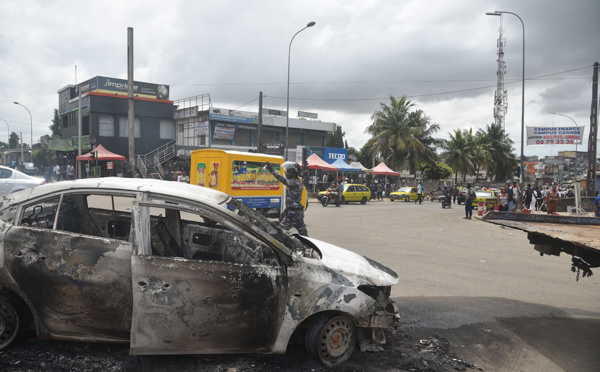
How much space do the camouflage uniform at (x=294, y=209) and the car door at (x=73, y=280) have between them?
14.1 feet

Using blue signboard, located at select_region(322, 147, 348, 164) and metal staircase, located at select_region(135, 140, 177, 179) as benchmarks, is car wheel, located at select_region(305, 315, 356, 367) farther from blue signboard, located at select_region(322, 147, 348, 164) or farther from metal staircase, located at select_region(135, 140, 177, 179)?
blue signboard, located at select_region(322, 147, 348, 164)

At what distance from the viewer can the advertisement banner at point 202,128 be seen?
40844 mm

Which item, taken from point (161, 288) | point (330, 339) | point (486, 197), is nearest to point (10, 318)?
point (161, 288)

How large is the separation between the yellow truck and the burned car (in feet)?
29.3

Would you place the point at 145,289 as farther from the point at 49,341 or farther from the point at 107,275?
the point at 49,341

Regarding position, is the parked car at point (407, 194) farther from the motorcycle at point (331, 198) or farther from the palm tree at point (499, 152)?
the palm tree at point (499, 152)

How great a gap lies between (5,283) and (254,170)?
10175 millimetres

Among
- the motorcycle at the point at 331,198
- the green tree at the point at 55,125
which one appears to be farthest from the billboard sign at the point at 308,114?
the green tree at the point at 55,125

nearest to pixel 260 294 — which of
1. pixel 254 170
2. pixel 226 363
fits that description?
pixel 226 363

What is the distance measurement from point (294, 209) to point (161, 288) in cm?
439

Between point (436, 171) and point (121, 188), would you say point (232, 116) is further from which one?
point (121, 188)

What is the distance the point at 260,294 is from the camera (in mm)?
3365

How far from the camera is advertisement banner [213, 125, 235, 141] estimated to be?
137 ft

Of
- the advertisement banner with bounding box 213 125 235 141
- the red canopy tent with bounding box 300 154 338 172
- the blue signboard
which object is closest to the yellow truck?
the red canopy tent with bounding box 300 154 338 172
